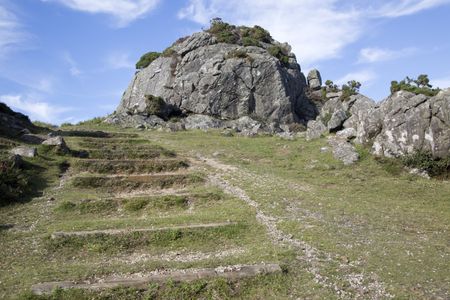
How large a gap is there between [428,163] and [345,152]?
6.86 meters

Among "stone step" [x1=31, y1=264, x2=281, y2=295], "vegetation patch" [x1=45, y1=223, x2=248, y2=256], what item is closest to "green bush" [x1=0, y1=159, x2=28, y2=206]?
"vegetation patch" [x1=45, y1=223, x2=248, y2=256]

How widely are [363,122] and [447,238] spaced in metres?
19.3

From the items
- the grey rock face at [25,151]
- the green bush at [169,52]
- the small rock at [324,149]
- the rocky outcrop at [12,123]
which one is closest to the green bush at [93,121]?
the rocky outcrop at [12,123]

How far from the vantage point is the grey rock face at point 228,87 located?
69250 mm

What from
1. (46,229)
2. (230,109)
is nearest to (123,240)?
(46,229)

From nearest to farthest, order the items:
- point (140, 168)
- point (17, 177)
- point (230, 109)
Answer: point (17, 177) → point (140, 168) → point (230, 109)

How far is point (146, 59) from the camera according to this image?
281ft

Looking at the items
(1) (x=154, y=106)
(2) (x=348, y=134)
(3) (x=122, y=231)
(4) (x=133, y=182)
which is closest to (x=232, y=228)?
(3) (x=122, y=231)

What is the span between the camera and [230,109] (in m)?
69.3

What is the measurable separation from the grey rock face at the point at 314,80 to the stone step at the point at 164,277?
7873 cm

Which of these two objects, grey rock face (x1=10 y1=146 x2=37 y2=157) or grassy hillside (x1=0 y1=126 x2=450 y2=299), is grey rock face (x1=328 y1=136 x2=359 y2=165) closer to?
grassy hillside (x1=0 y1=126 x2=450 y2=299)

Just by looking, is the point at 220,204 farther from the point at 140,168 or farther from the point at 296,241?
the point at 140,168

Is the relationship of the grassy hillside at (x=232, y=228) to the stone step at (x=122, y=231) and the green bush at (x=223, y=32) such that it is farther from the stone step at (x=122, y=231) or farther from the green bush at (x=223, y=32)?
the green bush at (x=223, y=32)

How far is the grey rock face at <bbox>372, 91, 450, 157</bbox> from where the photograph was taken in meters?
30.2
